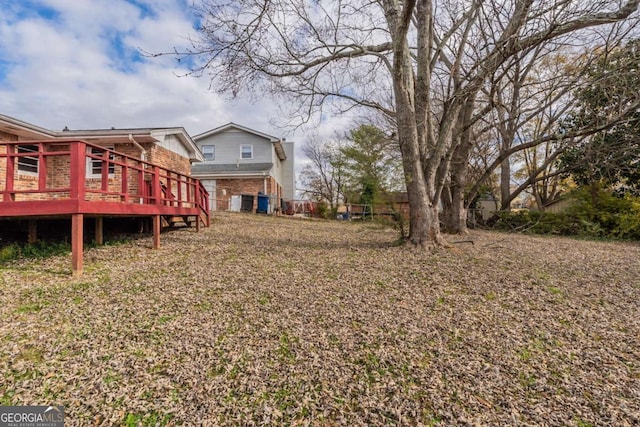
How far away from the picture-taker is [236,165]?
19500mm

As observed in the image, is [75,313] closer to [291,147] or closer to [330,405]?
[330,405]

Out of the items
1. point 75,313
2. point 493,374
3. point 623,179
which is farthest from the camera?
point 623,179

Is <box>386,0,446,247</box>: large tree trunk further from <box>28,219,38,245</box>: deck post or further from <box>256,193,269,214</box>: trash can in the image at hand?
<box>256,193,269,214</box>: trash can

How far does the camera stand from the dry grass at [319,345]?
2.05 metres

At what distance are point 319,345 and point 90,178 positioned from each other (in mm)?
11146

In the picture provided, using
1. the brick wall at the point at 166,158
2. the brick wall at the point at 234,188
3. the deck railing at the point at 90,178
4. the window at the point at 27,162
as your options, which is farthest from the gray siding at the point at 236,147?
the window at the point at 27,162

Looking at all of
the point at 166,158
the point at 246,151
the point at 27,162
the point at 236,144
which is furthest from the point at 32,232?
the point at 236,144

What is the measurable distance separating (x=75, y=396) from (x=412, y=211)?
19.3 ft

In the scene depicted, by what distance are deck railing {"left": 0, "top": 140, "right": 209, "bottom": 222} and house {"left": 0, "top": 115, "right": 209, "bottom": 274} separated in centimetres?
1

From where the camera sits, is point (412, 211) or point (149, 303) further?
point (412, 211)

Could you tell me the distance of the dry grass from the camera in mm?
2047

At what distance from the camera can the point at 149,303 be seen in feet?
11.5

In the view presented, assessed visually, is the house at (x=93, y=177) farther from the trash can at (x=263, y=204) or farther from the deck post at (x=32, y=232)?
the trash can at (x=263, y=204)

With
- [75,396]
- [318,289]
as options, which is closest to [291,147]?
[318,289]
